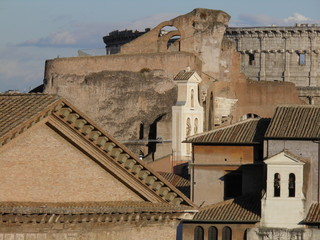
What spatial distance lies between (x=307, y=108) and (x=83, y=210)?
30.8 meters

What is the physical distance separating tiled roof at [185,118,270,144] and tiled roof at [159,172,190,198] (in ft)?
7.01

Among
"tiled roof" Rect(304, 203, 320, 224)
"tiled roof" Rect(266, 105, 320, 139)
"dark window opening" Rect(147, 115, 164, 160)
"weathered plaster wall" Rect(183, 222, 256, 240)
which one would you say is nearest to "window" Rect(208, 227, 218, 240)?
"weathered plaster wall" Rect(183, 222, 256, 240)

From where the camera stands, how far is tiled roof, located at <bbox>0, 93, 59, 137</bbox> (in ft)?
70.5

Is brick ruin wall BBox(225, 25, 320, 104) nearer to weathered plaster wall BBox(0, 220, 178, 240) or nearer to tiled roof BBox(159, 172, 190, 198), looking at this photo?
tiled roof BBox(159, 172, 190, 198)

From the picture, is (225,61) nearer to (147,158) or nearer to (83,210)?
(147,158)

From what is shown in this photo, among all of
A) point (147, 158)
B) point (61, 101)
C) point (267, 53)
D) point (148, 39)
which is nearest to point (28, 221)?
point (61, 101)

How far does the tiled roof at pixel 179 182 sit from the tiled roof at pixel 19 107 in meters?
29.9

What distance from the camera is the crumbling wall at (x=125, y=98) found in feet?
229

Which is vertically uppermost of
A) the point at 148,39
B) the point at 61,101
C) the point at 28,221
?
the point at 148,39

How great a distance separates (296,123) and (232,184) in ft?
10.9

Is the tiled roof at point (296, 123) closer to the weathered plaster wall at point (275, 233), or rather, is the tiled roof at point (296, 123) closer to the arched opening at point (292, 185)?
the arched opening at point (292, 185)

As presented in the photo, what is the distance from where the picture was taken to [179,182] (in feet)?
179

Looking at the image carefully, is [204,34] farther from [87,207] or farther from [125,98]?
[87,207]

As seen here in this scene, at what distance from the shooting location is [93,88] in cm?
7225
